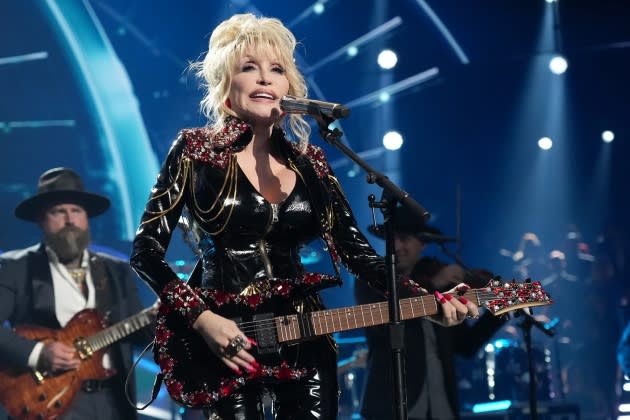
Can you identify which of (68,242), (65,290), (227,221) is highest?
(68,242)

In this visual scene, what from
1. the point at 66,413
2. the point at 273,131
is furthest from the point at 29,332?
the point at 273,131

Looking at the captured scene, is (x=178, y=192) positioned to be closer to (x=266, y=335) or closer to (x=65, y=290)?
(x=266, y=335)

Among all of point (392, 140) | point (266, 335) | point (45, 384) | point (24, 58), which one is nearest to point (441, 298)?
point (266, 335)

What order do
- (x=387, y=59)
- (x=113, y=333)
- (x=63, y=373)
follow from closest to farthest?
1. (x=63, y=373)
2. (x=113, y=333)
3. (x=387, y=59)

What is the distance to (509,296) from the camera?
3012mm

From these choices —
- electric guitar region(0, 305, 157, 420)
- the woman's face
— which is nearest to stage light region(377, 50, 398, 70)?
electric guitar region(0, 305, 157, 420)

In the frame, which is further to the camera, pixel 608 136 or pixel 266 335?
pixel 608 136

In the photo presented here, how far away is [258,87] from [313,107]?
1.31ft

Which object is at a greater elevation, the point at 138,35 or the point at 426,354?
the point at 138,35

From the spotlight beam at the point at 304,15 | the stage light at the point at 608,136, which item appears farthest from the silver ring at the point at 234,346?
the stage light at the point at 608,136

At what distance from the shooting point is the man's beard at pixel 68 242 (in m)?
6.66

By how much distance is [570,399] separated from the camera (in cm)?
994

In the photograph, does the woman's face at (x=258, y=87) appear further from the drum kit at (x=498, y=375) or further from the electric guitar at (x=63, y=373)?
the drum kit at (x=498, y=375)

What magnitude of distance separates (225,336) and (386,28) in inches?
279
